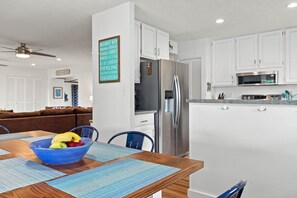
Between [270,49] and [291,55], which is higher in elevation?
[270,49]

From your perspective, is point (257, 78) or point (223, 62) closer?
point (257, 78)

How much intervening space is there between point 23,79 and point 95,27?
683 cm

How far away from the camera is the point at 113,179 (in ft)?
3.19

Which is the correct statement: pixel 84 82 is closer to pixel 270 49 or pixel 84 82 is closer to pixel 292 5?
pixel 270 49

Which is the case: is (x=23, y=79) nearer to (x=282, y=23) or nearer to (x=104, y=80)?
(x=104, y=80)

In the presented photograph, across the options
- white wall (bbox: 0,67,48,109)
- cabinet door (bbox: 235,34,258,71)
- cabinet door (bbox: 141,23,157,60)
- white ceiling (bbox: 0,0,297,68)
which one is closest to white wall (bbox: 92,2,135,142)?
white ceiling (bbox: 0,0,297,68)

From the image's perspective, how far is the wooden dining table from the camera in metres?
0.84

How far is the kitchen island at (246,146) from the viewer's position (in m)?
1.85

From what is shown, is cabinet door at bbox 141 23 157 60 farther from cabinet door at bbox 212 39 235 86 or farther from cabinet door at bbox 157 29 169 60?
cabinet door at bbox 212 39 235 86

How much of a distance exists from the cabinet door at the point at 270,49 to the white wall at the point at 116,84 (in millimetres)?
2777

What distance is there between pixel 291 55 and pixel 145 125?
3.02 m

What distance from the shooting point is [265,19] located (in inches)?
140

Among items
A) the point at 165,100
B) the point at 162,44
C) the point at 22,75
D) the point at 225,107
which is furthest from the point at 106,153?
the point at 22,75

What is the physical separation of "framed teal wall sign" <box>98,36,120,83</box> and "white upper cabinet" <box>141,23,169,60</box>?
2.09ft
